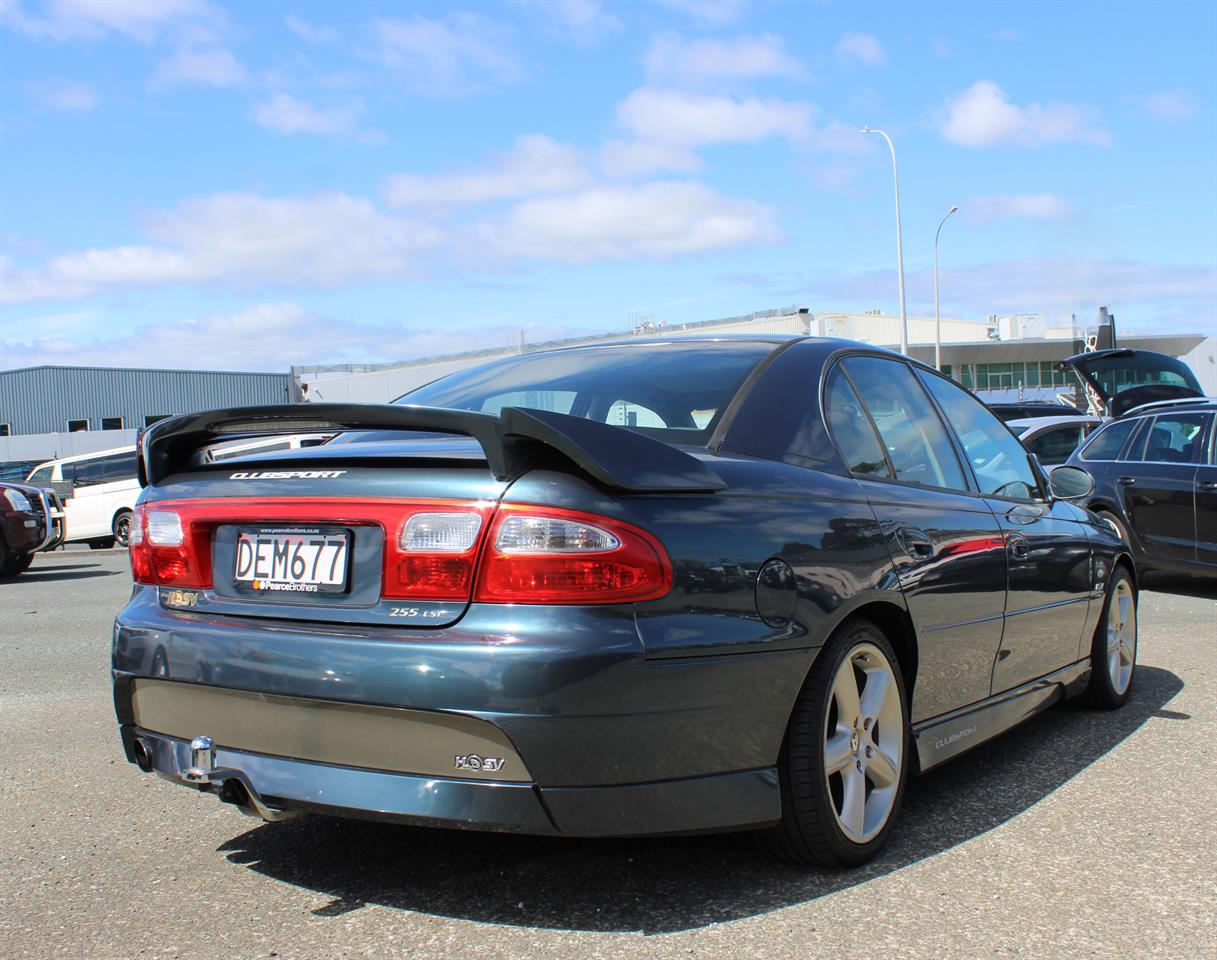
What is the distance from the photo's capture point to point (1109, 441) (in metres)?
10.0

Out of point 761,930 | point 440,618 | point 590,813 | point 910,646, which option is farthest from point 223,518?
point 910,646

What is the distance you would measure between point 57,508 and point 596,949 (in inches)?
545

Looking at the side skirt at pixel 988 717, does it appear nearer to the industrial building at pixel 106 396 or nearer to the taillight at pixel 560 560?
the taillight at pixel 560 560

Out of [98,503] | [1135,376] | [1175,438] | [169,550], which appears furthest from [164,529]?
[98,503]

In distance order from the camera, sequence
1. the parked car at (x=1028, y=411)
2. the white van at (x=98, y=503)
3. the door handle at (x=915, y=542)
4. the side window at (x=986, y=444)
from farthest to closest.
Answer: the white van at (x=98, y=503)
the parked car at (x=1028, y=411)
the side window at (x=986, y=444)
the door handle at (x=915, y=542)

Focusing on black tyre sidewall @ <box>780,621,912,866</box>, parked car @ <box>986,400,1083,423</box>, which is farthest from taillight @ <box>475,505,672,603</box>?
parked car @ <box>986,400,1083,423</box>

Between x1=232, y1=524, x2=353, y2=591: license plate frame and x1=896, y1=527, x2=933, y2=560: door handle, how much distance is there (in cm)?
162

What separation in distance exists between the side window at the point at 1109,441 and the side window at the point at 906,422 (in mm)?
6290

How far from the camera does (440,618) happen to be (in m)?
2.70

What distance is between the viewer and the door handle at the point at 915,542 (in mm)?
3531

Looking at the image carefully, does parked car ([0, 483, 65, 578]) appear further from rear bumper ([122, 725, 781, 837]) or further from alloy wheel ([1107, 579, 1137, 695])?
alloy wheel ([1107, 579, 1137, 695])

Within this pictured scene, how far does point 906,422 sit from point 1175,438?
6.32 m

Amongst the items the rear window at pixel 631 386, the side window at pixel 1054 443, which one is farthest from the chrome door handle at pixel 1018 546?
the side window at pixel 1054 443

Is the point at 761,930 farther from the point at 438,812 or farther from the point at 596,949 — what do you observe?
the point at 438,812
